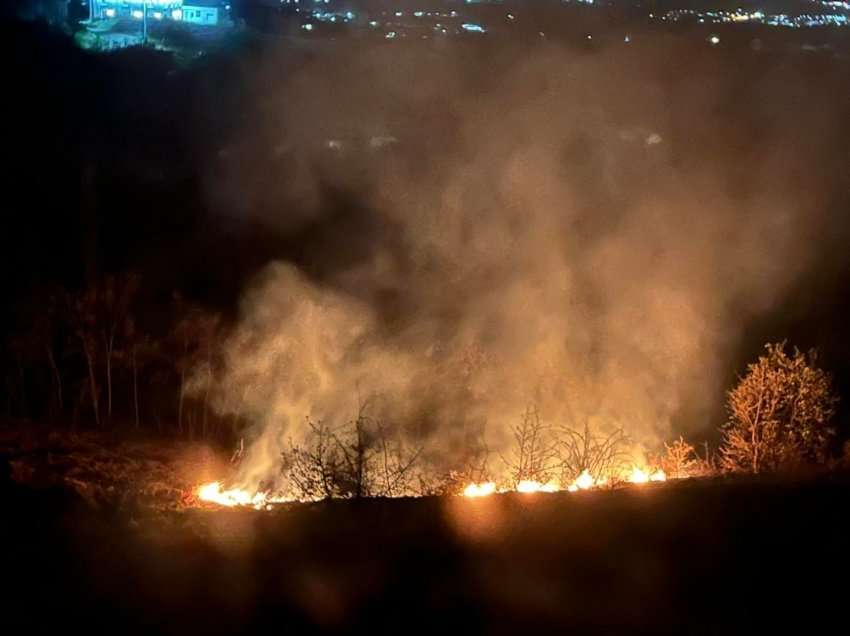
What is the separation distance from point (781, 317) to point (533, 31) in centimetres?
1908

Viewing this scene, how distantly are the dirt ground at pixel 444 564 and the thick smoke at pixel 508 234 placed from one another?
421cm

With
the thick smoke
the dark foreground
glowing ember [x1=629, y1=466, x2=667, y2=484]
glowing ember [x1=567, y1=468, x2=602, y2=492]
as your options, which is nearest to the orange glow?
glowing ember [x1=567, y1=468, x2=602, y2=492]

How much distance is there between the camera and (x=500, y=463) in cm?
987

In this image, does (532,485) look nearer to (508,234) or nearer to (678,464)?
(678,464)

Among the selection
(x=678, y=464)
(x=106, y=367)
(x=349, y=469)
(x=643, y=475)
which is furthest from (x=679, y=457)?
(x=106, y=367)

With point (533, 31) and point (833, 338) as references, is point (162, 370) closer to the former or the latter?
point (833, 338)

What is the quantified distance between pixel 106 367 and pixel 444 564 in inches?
351

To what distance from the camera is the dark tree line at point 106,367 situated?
11938mm

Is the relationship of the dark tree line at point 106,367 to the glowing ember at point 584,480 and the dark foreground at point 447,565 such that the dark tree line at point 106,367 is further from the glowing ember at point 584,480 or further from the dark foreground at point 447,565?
the dark foreground at point 447,565

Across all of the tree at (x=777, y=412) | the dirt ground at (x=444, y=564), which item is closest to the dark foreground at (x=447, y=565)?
the dirt ground at (x=444, y=564)

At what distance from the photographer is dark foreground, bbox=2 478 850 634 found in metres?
4.23

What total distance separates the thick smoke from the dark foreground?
14.0ft

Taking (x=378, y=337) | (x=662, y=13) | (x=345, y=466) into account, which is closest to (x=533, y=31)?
(x=662, y=13)

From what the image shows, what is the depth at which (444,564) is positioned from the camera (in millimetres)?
4766
